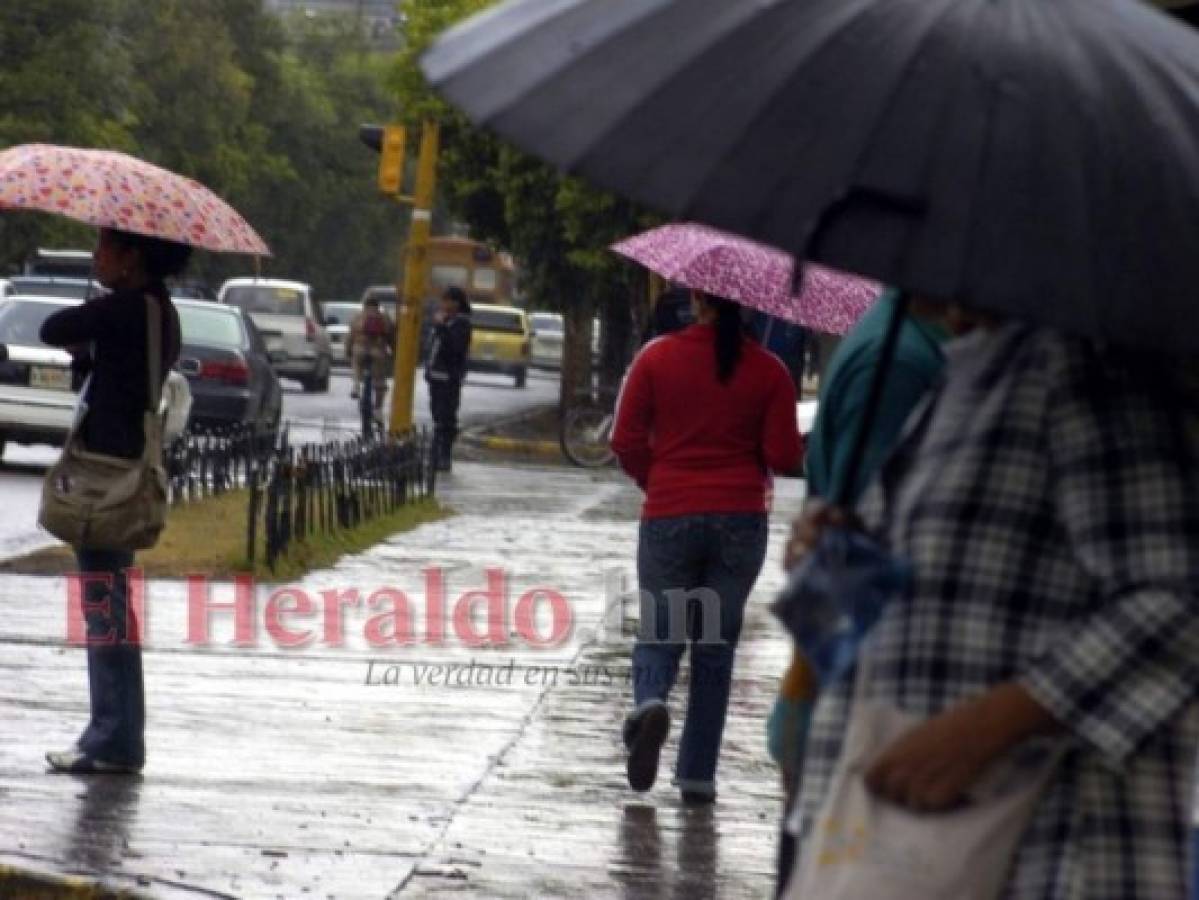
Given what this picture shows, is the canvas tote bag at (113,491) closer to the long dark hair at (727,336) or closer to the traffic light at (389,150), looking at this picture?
the long dark hair at (727,336)

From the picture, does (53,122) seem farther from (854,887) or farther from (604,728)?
(854,887)

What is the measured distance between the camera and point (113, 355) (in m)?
8.58

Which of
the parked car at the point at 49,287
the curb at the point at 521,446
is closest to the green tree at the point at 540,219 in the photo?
the curb at the point at 521,446

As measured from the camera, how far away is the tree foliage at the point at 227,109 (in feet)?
170

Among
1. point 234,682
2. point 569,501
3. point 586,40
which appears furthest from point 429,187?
point 586,40

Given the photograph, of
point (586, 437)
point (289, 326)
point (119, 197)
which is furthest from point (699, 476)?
point (289, 326)

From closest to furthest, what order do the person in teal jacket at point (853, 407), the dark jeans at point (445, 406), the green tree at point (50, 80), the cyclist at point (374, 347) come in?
the person in teal jacket at point (853, 407) < the dark jeans at point (445, 406) < the cyclist at point (374, 347) < the green tree at point (50, 80)

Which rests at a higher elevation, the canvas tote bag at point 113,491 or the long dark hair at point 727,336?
the long dark hair at point 727,336

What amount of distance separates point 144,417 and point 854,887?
558 centimetres

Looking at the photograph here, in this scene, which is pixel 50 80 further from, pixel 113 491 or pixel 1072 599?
pixel 1072 599

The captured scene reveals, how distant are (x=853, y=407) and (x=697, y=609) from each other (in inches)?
171

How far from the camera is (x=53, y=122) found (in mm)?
51625

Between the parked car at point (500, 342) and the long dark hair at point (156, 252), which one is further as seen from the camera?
the parked car at point (500, 342)

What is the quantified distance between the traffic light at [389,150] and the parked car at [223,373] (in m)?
4.67
